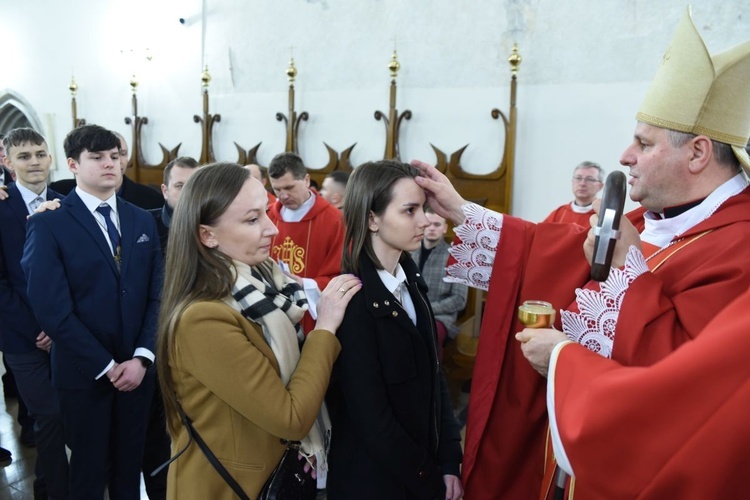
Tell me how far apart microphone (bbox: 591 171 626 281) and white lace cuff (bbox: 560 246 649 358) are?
0.18 metres

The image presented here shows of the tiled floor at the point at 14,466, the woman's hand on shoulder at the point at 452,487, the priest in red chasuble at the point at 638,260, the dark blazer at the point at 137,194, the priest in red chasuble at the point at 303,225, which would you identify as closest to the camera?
the priest in red chasuble at the point at 638,260

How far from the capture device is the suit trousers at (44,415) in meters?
2.58

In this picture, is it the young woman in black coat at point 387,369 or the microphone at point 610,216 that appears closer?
the microphone at point 610,216

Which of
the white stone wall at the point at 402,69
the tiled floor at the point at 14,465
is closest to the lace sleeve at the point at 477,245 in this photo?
the tiled floor at the point at 14,465

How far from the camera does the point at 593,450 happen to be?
1008mm

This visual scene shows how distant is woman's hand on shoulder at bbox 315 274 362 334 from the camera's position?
154 cm

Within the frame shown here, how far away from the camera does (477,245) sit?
186cm

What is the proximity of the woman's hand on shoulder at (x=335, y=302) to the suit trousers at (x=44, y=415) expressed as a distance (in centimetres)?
176

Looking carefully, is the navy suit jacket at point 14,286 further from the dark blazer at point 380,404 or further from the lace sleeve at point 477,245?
the lace sleeve at point 477,245

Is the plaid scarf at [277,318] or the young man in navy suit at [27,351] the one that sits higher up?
the plaid scarf at [277,318]

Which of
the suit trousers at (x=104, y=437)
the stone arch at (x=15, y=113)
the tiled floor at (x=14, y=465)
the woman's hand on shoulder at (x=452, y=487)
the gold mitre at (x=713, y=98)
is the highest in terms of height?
the stone arch at (x=15, y=113)

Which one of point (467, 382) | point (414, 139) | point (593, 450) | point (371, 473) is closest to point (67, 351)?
point (371, 473)

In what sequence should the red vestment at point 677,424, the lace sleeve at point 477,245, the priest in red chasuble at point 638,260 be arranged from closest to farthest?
the red vestment at point 677,424 < the priest in red chasuble at point 638,260 < the lace sleeve at point 477,245

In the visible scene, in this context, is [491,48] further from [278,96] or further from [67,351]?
[67,351]
